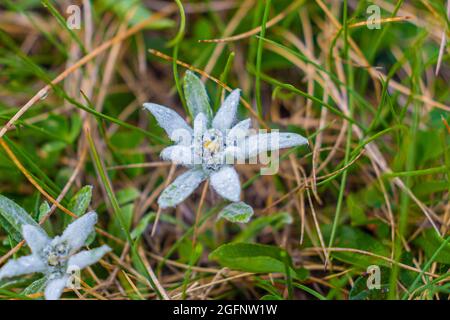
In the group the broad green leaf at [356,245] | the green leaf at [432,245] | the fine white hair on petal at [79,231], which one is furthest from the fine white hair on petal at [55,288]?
the green leaf at [432,245]

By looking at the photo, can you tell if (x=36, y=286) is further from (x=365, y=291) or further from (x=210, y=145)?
(x=365, y=291)

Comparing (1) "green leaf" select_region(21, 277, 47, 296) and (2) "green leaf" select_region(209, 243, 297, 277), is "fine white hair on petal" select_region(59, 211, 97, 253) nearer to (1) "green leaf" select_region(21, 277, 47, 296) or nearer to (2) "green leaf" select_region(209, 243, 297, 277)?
(1) "green leaf" select_region(21, 277, 47, 296)

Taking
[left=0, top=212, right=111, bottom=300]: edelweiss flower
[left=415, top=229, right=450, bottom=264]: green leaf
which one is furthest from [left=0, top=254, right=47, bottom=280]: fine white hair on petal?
[left=415, top=229, right=450, bottom=264]: green leaf

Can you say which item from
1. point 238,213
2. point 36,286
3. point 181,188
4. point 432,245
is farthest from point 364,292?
point 36,286

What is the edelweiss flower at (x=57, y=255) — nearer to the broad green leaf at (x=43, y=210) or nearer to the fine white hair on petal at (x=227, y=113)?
the broad green leaf at (x=43, y=210)
